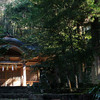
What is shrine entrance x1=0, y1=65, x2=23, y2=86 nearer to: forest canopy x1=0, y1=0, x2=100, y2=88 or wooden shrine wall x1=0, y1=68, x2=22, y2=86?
wooden shrine wall x1=0, y1=68, x2=22, y2=86

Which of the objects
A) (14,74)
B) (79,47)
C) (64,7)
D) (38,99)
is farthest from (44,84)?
(14,74)

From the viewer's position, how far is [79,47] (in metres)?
7.23

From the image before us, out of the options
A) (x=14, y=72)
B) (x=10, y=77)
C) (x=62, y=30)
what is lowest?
(x=10, y=77)

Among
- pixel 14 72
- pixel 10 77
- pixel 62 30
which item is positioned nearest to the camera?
pixel 62 30

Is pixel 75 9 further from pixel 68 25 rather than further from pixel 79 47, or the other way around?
pixel 79 47

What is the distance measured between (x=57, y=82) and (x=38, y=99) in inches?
110

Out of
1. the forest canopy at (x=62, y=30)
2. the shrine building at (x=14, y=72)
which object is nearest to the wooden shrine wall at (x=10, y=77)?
the shrine building at (x=14, y=72)

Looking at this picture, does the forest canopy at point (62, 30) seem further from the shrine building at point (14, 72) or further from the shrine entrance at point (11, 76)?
the shrine entrance at point (11, 76)

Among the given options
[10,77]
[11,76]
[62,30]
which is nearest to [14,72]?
[11,76]

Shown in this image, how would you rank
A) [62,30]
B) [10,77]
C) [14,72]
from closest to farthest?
[62,30], [10,77], [14,72]

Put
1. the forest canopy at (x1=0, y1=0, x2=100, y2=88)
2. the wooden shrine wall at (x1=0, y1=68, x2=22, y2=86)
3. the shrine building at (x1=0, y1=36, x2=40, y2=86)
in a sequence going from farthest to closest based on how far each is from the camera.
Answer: the wooden shrine wall at (x1=0, y1=68, x2=22, y2=86) < the shrine building at (x1=0, y1=36, x2=40, y2=86) < the forest canopy at (x1=0, y1=0, x2=100, y2=88)

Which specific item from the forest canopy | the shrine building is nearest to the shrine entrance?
the shrine building

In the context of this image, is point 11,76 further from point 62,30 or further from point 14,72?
point 62,30

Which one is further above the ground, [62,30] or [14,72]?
[62,30]
